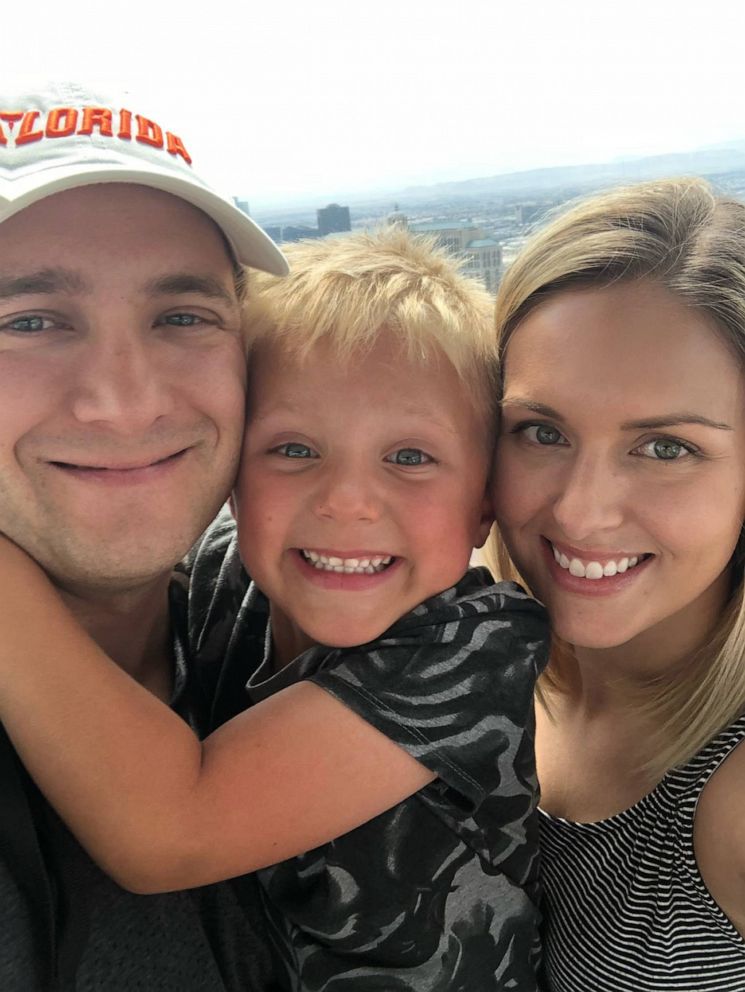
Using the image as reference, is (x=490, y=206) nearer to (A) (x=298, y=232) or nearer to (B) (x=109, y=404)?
(A) (x=298, y=232)

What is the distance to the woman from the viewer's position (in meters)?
1.19

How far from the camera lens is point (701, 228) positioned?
1310 millimetres

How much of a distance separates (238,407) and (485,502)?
412 mm

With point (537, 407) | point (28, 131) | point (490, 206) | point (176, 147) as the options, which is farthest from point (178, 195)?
point (490, 206)

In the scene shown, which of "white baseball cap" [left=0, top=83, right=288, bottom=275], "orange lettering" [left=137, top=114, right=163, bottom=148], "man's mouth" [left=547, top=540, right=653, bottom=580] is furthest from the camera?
"man's mouth" [left=547, top=540, right=653, bottom=580]

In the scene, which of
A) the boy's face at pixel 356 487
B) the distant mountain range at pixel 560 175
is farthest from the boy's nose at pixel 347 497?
the distant mountain range at pixel 560 175

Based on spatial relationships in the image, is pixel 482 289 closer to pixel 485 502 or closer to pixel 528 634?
pixel 485 502

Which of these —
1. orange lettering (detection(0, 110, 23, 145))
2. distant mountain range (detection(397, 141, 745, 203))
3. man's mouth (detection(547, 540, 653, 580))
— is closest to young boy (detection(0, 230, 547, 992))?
man's mouth (detection(547, 540, 653, 580))

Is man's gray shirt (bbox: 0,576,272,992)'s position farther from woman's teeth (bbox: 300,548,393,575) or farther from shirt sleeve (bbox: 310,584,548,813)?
woman's teeth (bbox: 300,548,393,575)

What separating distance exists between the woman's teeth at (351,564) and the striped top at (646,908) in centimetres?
51

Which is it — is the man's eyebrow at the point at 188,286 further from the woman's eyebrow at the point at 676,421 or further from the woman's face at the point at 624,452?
the woman's eyebrow at the point at 676,421

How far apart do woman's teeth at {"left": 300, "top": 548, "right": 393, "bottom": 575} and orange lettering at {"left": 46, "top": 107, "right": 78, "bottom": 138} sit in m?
0.62

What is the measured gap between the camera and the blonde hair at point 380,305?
4.12 feet

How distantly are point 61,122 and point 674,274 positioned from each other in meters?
0.82
